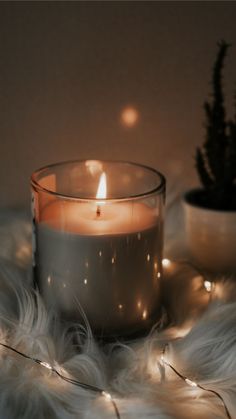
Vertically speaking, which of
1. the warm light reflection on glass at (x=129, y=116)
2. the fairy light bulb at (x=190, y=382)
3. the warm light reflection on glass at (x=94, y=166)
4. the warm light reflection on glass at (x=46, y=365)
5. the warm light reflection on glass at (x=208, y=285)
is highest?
the warm light reflection on glass at (x=129, y=116)

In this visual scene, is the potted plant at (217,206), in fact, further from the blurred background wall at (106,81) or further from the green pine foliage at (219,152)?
the blurred background wall at (106,81)

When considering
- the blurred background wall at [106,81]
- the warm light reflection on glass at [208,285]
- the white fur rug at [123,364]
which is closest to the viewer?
the white fur rug at [123,364]

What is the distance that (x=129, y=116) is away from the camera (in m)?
0.84

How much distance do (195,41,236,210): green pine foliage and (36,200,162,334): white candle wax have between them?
17cm

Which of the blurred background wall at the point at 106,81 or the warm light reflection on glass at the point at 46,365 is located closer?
the warm light reflection on glass at the point at 46,365

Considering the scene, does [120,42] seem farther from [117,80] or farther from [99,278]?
[99,278]

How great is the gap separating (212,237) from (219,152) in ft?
0.37

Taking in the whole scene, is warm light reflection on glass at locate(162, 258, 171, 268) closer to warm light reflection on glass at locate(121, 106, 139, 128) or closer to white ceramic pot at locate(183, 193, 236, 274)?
white ceramic pot at locate(183, 193, 236, 274)

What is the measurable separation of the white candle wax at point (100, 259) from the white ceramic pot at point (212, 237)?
0.13 m

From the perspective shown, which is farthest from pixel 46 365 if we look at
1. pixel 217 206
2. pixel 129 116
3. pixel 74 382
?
pixel 129 116

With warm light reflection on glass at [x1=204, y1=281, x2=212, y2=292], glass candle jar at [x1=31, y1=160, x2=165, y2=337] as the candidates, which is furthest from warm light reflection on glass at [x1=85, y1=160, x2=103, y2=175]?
warm light reflection on glass at [x1=204, y1=281, x2=212, y2=292]

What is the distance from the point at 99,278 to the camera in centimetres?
56

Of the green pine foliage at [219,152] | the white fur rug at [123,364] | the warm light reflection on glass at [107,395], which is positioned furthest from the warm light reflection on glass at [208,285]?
the warm light reflection on glass at [107,395]

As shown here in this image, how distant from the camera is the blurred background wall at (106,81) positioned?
0.78 m
